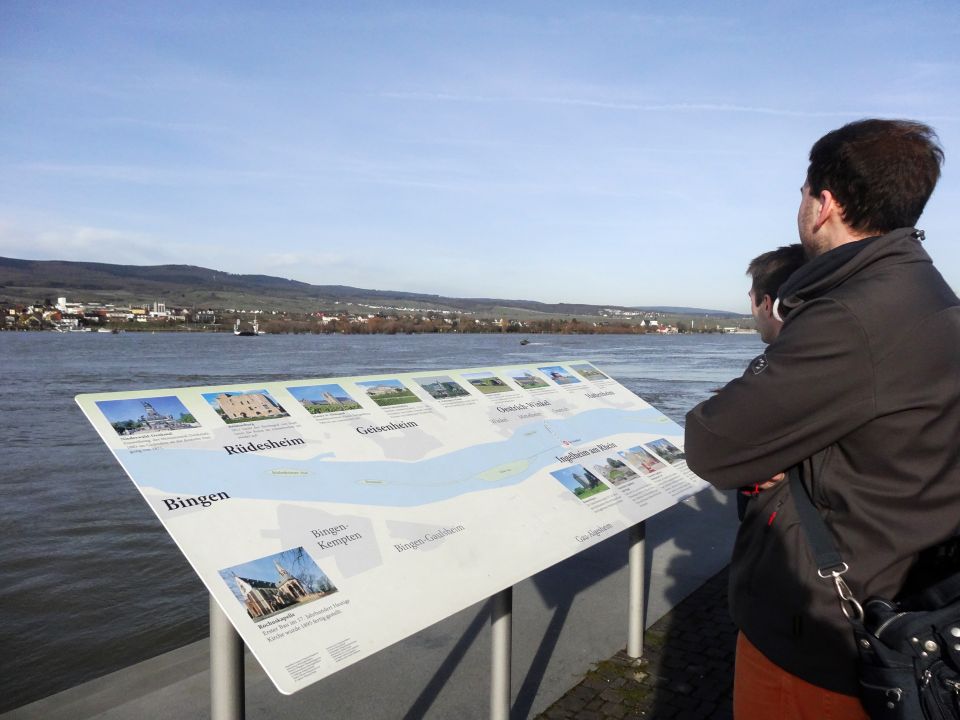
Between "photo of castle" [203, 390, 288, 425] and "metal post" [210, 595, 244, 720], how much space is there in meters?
0.56

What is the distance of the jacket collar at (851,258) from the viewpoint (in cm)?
165

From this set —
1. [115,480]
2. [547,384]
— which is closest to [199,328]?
[115,480]

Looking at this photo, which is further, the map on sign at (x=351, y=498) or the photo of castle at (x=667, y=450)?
the photo of castle at (x=667, y=450)

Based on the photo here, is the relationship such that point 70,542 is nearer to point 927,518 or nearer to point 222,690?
point 222,690

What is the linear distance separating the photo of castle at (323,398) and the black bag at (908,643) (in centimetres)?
150

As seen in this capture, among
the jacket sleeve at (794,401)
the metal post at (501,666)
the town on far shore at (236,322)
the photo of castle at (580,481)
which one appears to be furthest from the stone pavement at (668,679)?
the town on far shore at (236,322)

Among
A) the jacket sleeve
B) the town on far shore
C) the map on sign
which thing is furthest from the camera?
the town on far shore

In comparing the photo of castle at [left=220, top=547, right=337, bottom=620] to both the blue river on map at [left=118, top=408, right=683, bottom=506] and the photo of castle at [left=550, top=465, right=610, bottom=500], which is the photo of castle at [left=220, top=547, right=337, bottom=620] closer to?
the blue river on map at [left=118, top=408, right=683, bottom=506]

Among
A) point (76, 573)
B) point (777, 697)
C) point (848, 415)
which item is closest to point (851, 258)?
point (848, 415)

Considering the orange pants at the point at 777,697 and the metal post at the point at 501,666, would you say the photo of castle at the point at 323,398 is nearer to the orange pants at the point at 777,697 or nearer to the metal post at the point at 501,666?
the metal post at the point at 501,666

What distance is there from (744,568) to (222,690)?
4.52 ft

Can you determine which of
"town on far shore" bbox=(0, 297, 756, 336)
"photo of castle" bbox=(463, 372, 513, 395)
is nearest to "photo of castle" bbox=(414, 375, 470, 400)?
"photo of castle" bbox=(463, 372, 513, 395)

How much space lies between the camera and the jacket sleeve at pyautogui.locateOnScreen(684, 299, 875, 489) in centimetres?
155

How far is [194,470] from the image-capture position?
6.43 feet
